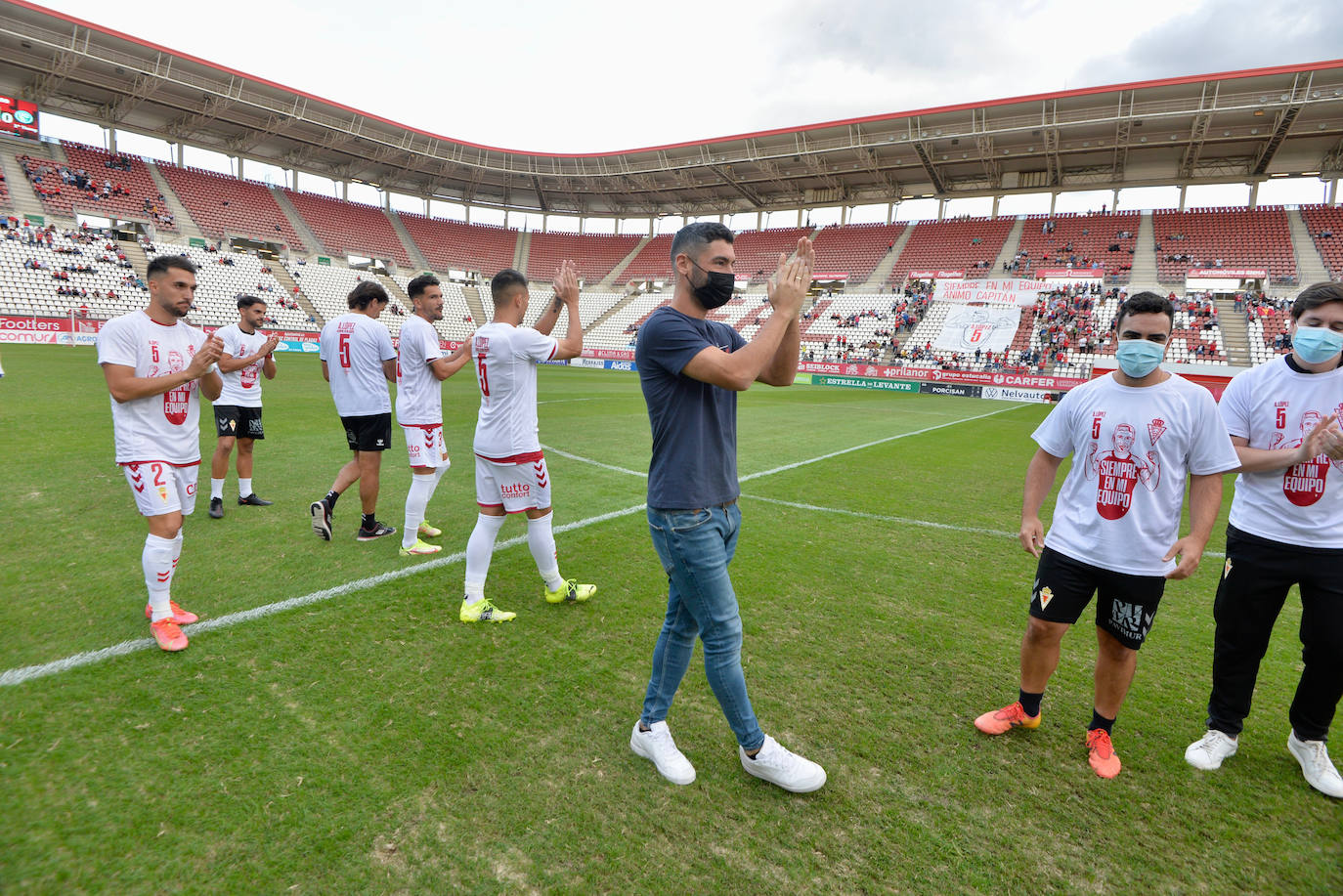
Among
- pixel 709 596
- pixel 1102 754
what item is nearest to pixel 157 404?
pixel 709 596

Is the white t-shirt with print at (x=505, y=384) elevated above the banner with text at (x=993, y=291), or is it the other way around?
the banner with text at (x=993, y=291)

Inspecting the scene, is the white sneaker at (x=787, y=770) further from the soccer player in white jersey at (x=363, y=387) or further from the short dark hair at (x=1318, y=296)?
the soccer player in white jersey at (x=363, y=387)

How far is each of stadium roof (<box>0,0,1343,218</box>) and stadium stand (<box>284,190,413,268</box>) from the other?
2.30 meters

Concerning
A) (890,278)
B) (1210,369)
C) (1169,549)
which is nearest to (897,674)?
→ (1169,549)

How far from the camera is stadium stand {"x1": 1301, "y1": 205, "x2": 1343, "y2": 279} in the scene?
32219 millimetres

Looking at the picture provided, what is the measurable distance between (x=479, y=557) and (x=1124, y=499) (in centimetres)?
356

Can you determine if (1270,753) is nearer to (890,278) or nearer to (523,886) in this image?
(523,886)

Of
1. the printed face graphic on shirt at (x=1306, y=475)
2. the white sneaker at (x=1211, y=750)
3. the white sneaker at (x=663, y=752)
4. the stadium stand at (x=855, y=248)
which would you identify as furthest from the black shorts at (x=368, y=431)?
the stadium stand at (x=855, y=248)

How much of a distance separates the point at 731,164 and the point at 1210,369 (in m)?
30.0

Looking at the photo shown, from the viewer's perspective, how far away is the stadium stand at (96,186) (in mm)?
35531

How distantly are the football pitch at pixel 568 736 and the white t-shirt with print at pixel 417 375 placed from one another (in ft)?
3.89

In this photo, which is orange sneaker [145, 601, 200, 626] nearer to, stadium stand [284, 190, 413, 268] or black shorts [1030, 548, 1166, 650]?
black shorts [1030, 548, 1166, 650]

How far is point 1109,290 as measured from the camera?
35.4 metres

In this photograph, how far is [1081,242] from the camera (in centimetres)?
3981
